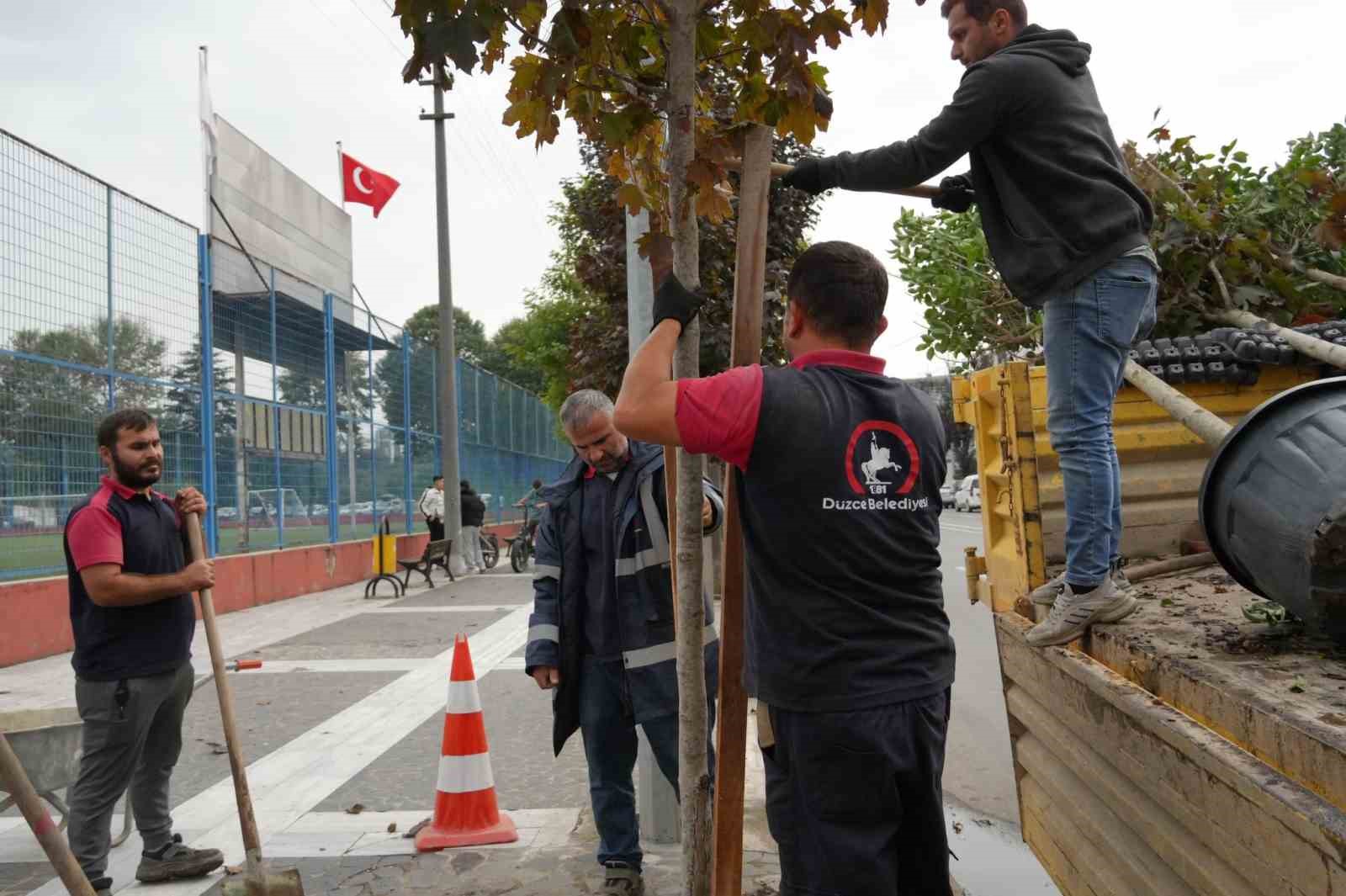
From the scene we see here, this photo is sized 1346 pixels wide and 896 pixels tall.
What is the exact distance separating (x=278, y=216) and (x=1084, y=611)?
943 inches

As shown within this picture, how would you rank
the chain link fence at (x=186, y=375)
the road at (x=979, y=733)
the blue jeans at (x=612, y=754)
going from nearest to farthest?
the blue jeans at (x=612, y=754) < the road at (x=979, y=733) < the chain link fence at (x=186, y=375)

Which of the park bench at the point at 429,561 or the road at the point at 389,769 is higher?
the park bench at the point at 429,561

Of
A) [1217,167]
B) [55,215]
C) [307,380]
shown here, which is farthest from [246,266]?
[1217,167]

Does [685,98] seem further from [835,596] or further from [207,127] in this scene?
[207,127]

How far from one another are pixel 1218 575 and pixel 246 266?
13.0 meters

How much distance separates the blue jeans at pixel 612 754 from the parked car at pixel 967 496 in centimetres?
3865

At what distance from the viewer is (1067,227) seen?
2.92 m

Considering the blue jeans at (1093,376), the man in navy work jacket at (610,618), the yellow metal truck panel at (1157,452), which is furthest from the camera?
the man in navy work jacket at (610,618)

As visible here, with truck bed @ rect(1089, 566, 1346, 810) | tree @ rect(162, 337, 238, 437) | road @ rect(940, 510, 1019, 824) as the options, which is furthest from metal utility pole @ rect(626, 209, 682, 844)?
tree @ rect(162, 337, 238, 437)

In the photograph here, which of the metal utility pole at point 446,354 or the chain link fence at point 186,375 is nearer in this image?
the chain link fence at point 186,375

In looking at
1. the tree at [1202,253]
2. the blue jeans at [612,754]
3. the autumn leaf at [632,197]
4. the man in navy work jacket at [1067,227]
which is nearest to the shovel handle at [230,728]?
the blue jeans at [612,754]

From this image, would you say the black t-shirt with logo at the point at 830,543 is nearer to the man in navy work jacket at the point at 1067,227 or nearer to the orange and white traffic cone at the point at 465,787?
the man in navy work jacket at the point at 1067,227

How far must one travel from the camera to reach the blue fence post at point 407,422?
20516 mm

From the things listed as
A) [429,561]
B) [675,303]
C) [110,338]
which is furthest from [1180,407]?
[429,561]
